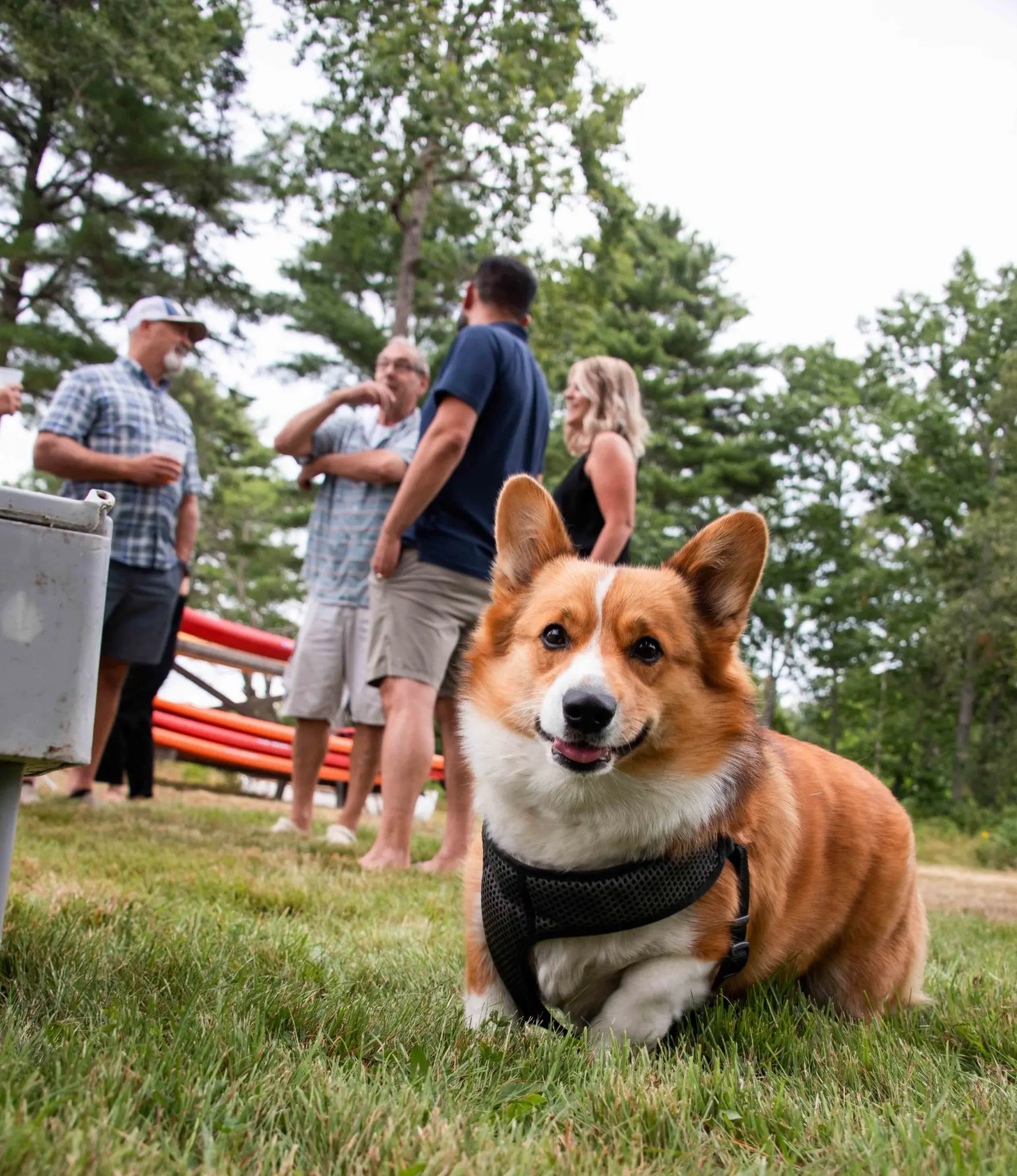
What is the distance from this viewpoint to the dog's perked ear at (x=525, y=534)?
2.71 metres

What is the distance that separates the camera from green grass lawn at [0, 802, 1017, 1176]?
4.48 feet

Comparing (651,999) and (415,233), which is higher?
(415,233)

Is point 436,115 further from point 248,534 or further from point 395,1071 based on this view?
point 248,534

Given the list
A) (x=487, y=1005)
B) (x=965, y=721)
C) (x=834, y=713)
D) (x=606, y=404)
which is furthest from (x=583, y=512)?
(x=834, y=713)

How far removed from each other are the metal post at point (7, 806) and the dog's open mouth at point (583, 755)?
41.1 inches

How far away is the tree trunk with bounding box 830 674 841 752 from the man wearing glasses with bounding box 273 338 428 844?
21.4 m

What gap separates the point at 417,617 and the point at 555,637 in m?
2.35

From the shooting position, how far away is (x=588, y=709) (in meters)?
2.15

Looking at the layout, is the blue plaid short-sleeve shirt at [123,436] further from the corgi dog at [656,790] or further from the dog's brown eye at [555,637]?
the dog's brown eye at [555,637]

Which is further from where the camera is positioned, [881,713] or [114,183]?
[881,713]

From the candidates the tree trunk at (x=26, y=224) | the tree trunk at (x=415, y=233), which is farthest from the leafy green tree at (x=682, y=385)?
the tree trunk at (x=26, y=224)

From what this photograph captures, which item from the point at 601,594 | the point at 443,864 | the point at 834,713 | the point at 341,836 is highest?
the point at 601,594

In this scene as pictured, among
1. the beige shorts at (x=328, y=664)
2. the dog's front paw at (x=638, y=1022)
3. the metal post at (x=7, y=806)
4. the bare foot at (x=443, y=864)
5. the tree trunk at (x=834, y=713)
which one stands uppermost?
the metal post at (x=7, y=806)

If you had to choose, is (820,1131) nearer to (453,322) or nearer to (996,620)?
(453,322)
